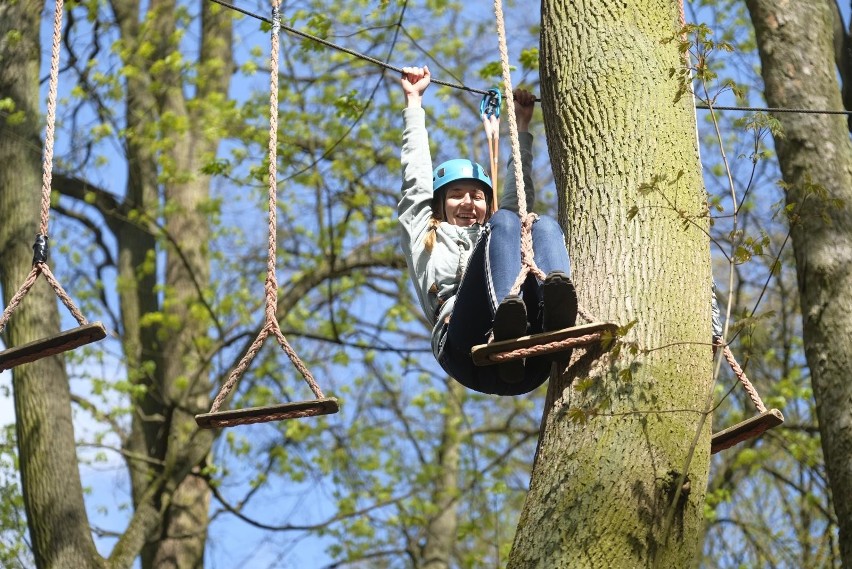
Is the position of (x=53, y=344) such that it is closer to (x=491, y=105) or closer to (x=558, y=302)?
(x=558, y=302)

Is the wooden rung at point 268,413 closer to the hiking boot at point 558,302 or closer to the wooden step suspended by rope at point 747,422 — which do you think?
the hiking boot at point 558,302

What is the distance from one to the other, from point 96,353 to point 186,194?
6.27 feet

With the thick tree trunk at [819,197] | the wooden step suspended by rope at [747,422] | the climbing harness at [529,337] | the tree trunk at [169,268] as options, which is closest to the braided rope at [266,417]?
the climbing harness at [529,337]

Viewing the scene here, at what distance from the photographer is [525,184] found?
4.62 m

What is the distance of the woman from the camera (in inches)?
139

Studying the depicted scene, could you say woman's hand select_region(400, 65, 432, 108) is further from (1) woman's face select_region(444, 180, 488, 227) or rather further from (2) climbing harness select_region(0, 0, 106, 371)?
(2) climbing harness select_region(0, 0, 106, 371)

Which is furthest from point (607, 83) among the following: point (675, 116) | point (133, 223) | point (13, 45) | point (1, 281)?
point (133, 223)

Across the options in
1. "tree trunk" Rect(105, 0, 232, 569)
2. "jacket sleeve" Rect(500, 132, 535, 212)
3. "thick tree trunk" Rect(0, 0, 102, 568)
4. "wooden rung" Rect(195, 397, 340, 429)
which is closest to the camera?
"wooden rung" Rect(195, 397, 340, 429)

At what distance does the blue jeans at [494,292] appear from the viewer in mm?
3671

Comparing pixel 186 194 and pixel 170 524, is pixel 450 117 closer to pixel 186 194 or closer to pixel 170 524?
pixel 186 194

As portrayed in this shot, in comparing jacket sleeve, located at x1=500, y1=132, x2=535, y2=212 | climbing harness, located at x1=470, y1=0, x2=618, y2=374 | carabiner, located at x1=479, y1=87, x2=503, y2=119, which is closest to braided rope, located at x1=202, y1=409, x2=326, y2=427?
climbing harness, located at x1=470, y1=0, x2=618, y2=374

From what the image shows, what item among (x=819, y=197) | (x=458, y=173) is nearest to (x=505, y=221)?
(x=458, y=173)

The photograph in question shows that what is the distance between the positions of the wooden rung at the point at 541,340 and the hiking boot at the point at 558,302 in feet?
0.23

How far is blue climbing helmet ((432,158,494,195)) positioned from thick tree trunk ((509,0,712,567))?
0.70m
